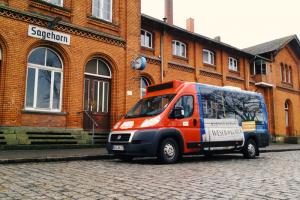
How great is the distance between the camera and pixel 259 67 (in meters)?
27.9

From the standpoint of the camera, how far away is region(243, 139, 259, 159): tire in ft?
40.3

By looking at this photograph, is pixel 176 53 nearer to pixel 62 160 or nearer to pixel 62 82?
pixel 62 82

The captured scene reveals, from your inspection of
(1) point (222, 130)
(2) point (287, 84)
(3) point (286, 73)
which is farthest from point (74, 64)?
(3) point (286, 73)

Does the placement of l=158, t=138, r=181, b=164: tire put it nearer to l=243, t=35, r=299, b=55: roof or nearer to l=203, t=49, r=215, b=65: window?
l=203, t=49, r=215, b=65: window

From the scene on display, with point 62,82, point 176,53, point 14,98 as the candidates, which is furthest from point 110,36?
point 176,53

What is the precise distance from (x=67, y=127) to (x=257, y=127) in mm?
8135

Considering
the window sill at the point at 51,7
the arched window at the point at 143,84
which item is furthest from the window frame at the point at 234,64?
the window sill at the point at 51,7

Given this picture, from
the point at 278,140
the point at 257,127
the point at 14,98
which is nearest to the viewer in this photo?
the point at 14,98

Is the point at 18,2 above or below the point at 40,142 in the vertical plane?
above

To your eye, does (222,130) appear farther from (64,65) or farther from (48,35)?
(48,35)

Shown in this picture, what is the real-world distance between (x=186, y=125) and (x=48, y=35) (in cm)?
738

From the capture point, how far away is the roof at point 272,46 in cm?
2883

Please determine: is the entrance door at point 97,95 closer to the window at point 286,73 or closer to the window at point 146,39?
the window at point 146,39

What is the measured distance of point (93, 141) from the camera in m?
14.4
